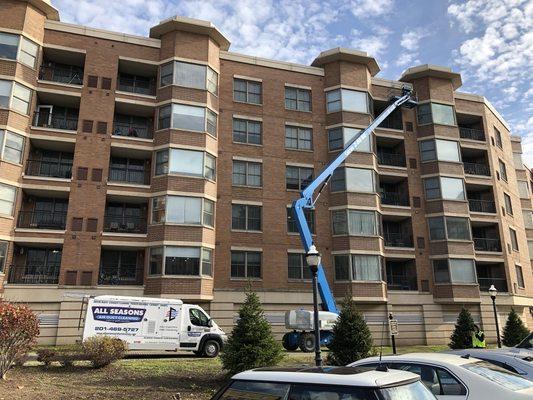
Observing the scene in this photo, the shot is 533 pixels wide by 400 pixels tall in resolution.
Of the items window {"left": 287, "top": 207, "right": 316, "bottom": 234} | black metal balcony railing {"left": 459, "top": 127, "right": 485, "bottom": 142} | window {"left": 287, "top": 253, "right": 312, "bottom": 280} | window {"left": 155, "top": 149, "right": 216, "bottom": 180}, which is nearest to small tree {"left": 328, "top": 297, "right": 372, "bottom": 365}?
window {"left": 287, "top": 253, "right": 312, "bottom": 280}

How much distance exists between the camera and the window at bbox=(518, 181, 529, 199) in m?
47.6

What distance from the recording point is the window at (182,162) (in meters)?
29.5

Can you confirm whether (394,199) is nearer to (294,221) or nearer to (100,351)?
(294,221)

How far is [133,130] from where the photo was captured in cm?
3164

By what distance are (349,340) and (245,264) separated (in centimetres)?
1558

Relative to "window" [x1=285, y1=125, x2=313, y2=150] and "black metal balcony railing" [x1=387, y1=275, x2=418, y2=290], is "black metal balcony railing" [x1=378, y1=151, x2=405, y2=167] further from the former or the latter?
"black metal balcony railing" [x1=387, y1=275, x2=418, y2=290]

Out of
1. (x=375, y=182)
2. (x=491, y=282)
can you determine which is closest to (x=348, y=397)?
(x=375, y=182)

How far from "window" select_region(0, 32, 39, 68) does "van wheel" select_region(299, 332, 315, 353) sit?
23100 mm

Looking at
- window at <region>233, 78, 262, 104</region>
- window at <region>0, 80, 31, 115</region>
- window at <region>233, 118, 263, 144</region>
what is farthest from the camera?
window at <region>233, 78, 262, 104</region>

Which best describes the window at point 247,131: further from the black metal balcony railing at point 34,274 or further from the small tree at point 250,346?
the small tree at point 250,346

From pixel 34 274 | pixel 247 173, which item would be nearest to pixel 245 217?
pixel 247 173

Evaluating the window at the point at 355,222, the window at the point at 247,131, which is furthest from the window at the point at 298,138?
the window at the point at 355,222

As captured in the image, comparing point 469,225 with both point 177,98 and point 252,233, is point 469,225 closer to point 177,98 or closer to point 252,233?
point 252,233

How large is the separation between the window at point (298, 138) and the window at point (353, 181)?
3120 mm
